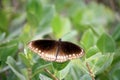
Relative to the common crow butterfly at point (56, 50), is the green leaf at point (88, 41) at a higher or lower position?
lower

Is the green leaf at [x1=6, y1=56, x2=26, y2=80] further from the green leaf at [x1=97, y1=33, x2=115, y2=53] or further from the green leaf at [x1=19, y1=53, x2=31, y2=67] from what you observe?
the green leaf at [x1=97, y1=33, x2=115, y2=53]

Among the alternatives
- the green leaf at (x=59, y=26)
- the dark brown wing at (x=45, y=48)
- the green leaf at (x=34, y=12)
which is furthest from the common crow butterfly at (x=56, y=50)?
the green leaf at (x=59, y=26)

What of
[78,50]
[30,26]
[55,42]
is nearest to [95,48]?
[78,50]

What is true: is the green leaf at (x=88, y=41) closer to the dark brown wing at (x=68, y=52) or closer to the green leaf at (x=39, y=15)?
the dark brown wing at (x=68, y=52)

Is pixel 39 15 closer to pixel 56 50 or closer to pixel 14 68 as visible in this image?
pixel 56 50

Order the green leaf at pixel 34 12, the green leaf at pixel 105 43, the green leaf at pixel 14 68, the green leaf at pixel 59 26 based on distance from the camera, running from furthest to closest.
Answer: the green leaf at pixel 59 26 < the green leaf at pixel 34 12 < the green leaf at pixel 105 43 < the green leaf at pixel 14 68

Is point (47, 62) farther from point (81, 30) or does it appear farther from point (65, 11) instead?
point (65, 11)

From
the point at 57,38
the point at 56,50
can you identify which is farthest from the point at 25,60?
the point at 57,38

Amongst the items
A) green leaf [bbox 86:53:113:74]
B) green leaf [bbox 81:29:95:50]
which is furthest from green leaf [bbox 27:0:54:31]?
green leaf [bbox 86:53:113:74]

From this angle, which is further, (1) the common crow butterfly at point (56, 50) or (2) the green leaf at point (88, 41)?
(2) the green leaf at point (88, 41)
